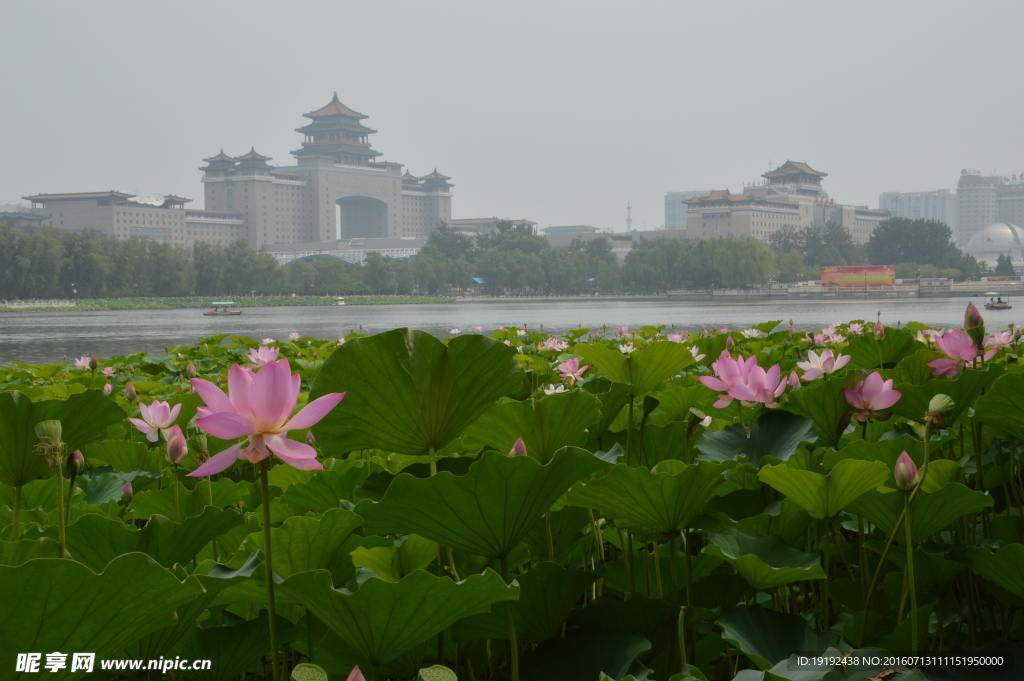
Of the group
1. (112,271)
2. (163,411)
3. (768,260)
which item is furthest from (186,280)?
(163,411)

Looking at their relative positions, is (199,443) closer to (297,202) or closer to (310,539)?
(310,539)

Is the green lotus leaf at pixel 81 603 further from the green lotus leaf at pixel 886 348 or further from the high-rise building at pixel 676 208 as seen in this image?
the high-rise building at pixel 676 208

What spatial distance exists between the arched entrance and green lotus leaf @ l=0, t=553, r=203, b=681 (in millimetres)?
59569

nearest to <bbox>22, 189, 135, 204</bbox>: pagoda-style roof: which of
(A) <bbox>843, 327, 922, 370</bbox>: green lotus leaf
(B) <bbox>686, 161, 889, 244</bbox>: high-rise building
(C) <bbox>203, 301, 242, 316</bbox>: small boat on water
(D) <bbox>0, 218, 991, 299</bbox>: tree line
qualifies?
(D) <bbox>0, 218, 991, 299</bbox>: tree line

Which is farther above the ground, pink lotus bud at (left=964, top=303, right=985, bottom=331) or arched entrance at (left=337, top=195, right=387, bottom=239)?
arched entrance at (left=337, top=195, right=387, bottom=239)

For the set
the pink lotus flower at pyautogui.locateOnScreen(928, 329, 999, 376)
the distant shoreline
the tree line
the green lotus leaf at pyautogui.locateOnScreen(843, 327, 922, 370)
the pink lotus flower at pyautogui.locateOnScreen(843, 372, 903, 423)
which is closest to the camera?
the pink lotus flower at pyautogui.locateOnScreen(843, 372, 903, 423)

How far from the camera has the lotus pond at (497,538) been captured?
0.47 meters

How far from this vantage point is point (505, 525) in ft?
1.79

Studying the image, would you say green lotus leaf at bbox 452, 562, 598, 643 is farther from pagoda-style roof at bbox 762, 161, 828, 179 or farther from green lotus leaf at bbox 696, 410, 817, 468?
pagoda-style roof at bbox 762, 161, 828, 179

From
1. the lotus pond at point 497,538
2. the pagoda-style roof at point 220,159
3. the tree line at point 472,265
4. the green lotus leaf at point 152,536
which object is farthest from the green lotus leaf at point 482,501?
the pagoda-style roof at point 220,159

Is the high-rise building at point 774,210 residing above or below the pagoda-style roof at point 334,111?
below

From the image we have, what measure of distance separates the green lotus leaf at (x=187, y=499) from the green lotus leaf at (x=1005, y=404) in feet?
2.20

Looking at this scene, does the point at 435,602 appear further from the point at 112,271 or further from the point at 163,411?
the point at 112,271

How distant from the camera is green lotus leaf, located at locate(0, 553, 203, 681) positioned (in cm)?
40
